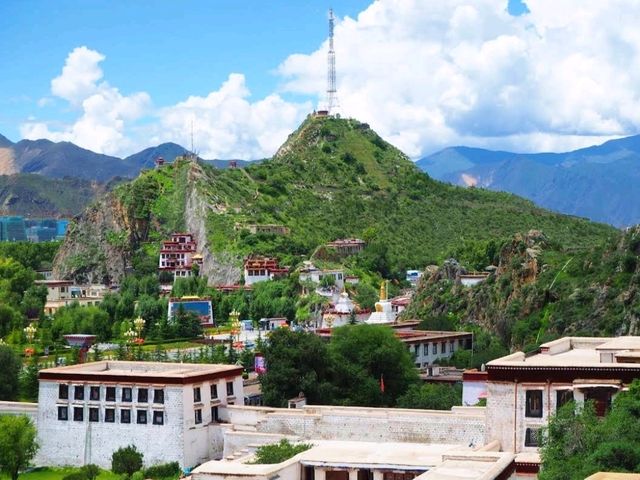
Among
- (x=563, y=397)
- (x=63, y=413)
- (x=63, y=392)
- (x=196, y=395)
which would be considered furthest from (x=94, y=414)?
(x=563, y=397)

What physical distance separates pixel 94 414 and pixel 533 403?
19.0 metres

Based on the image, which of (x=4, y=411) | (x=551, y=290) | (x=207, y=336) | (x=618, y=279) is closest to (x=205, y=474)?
(x=4, y=411)

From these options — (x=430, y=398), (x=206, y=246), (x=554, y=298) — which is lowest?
(x=430, y=398)

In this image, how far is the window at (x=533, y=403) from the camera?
33.7 meters

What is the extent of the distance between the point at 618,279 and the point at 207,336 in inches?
1436

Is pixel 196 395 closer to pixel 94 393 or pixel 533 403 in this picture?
pixel 94 393

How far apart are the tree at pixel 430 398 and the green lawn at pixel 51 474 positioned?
11591 millimetres

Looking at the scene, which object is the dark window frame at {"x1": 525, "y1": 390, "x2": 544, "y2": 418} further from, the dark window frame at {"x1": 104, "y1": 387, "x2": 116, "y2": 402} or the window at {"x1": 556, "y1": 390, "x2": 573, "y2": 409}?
the dark window frame at {"x1": 104, "y1": 387, "x2": 116, "y2": 402}

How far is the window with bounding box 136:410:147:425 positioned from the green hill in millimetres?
74073

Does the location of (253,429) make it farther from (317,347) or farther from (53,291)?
(53,291)

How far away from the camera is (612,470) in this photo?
2520cm

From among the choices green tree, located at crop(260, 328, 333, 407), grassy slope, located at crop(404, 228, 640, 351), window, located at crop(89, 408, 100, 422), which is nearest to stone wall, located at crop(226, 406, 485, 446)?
green tree, located at crop(260, 328, 333, 407)

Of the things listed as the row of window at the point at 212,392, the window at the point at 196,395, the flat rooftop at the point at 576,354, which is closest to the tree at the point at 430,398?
the row of window at the point at 212,392

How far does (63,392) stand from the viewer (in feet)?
154
